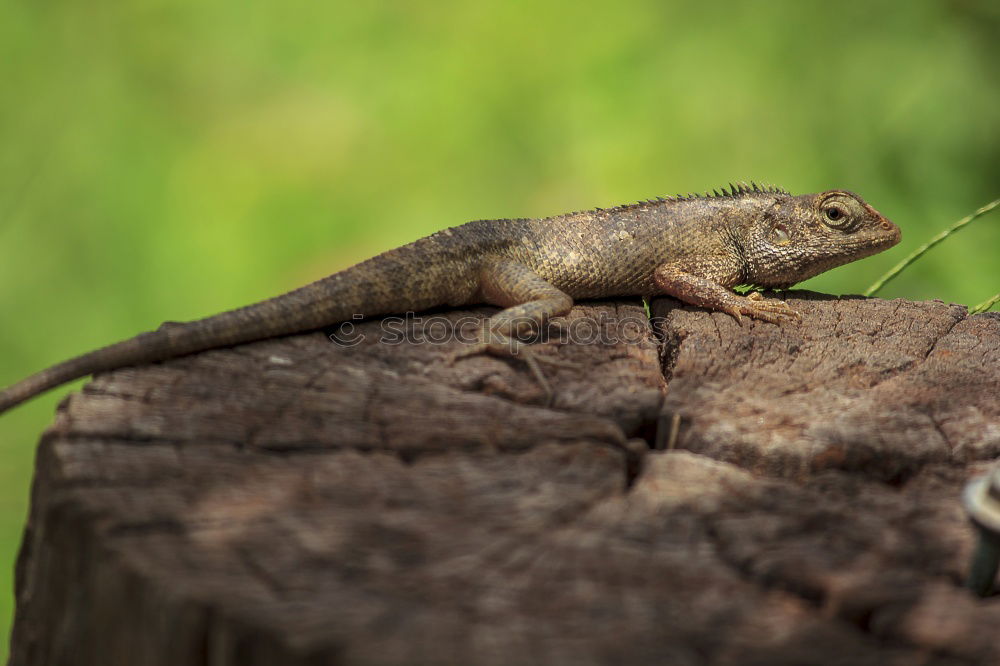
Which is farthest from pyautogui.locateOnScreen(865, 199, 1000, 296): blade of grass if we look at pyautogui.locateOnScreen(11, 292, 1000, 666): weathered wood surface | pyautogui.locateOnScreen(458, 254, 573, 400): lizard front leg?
pyautogui.locateOnScreen(458, 254, 573, 400): lizard front leg

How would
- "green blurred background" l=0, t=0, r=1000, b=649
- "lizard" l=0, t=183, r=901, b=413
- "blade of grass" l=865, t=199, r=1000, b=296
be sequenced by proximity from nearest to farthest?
"lizard" l=0, t=183, r=901, b=413, "blade of grass" l=865, t=199, r=1000, b=296, "green blurred background" l=0, t=0, r=1000, b=649

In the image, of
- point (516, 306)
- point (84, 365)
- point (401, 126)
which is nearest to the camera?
point (84, 365)

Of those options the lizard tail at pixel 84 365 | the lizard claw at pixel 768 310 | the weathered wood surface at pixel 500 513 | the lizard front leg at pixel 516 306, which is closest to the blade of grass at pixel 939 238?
the lizard claw at pixel 768 310

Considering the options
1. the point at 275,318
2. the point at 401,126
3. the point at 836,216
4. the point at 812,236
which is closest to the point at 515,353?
the point at 275,318

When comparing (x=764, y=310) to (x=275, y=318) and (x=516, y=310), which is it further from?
(x=275, y=318)

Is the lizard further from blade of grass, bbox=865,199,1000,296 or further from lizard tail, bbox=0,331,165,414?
blade of grass, bbox=865,199,1000,296

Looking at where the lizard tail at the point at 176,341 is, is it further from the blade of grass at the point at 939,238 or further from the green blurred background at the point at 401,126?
the green blurred background at the point at 401,126

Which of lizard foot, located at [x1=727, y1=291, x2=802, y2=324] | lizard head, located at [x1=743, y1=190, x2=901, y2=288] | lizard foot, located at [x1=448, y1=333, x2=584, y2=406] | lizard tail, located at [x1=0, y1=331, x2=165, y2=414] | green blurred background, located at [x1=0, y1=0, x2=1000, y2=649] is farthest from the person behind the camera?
green blurred background, located at [x1=0, y1=0, x2=1000, y2=649]

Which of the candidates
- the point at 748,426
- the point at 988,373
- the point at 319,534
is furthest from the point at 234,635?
the point at 988,373
